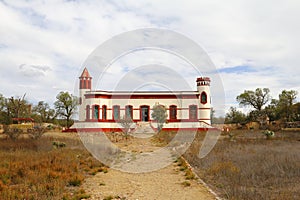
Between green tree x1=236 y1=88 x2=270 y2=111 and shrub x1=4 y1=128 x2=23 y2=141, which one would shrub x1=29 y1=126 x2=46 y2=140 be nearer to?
shrub x1=4 y1=128 x2=23 y2=141

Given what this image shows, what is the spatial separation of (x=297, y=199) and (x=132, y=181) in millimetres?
A: 5017

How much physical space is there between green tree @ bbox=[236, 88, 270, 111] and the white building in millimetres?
26245

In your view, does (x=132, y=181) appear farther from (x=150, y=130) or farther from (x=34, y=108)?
(x=34, y=108)

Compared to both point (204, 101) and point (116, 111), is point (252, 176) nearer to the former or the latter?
point (204, 101)

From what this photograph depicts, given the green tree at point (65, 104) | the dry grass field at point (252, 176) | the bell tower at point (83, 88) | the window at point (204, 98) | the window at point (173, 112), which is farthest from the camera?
the green tree at point (65, 104)

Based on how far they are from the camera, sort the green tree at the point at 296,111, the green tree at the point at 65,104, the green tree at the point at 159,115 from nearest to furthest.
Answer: the green tree at the point at 159,115 → the green tree at the point at 296,111 → the green tree at the point at 65,104

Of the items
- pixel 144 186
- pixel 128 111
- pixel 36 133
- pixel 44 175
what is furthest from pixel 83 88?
pixel 144 186

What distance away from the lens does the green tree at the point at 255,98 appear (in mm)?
59031

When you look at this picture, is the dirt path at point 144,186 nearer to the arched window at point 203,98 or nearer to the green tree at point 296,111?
the arched window at point 203,98

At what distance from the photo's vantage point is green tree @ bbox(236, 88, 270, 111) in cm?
5903

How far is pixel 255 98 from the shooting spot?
59.7m

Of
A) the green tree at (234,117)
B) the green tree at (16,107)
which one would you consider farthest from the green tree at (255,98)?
the green tree at (16,107)

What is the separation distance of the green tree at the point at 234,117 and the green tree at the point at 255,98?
6299 millimetres

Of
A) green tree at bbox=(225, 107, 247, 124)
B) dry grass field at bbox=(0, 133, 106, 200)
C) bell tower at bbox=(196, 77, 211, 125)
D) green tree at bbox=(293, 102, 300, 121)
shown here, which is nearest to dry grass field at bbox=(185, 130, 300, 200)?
dry grass field at bbox=(0, 133, 106, 200)
